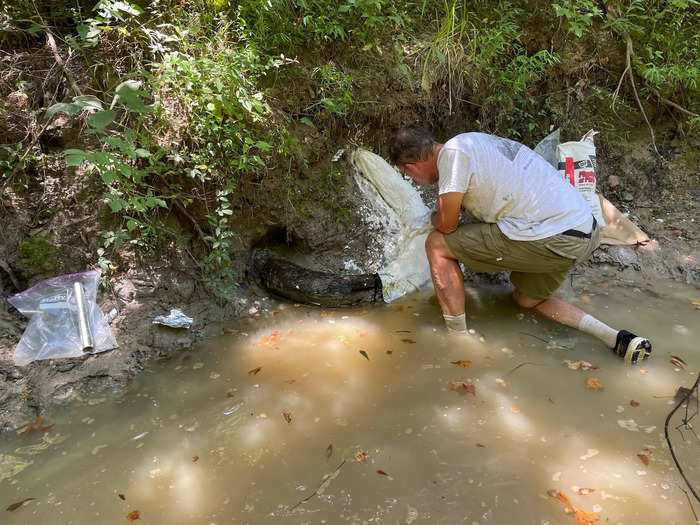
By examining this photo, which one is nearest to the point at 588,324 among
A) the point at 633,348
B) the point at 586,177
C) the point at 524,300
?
the point at 633,348

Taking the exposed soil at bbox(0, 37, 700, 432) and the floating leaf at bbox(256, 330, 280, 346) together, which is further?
the floating leaf at bbox(256, 330, 280, 346)

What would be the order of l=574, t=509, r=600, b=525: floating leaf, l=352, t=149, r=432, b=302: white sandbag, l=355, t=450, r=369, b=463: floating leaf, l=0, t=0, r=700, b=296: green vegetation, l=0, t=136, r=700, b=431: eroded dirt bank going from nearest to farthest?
l=574, t=509, r=600, b=525: floating leaf
l=355, t=450, r=369, b=463: floating leaf
l=0, t=136, r=700, b=431: eroded dirt bank
l=0, t=0, r=700, b=296: green vegetation
l=352, t=149, r=432, b=302: white sandbag

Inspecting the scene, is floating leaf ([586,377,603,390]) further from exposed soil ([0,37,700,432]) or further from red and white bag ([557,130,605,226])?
red and white bag ([557,130,605,226])

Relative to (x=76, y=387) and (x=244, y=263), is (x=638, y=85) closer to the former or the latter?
(x=244, y=263)

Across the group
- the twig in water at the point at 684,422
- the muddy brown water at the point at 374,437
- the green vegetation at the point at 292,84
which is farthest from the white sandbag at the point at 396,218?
the twig in water at the point at 684,422

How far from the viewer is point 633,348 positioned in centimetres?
238

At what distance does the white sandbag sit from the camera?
3.37m

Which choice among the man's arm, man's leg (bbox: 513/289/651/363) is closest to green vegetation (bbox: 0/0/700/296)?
the man's arm

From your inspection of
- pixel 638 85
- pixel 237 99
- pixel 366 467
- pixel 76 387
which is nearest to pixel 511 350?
pixel 366 467

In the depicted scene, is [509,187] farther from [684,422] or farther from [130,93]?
[130,93]

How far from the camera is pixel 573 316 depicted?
9.04 ft

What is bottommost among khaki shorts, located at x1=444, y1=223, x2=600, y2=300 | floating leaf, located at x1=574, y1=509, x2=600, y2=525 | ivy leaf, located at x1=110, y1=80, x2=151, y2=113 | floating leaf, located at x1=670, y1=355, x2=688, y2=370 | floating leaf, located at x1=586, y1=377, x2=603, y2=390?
floating leaf, located at x1=670, y1=355, x2=688, y2=370

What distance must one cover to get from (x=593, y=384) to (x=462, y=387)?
2.30 feet

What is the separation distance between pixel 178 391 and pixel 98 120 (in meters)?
1.44
